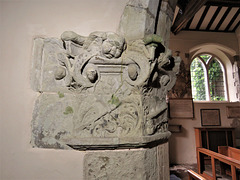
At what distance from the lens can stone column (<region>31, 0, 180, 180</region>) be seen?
3.23ft

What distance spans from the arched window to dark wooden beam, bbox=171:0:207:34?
1.55m

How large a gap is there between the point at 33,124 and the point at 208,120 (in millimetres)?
5154

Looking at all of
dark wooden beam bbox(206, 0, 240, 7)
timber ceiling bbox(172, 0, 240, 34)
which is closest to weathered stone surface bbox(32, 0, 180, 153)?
timber ceiling bbox(172, 0, 240, 34)

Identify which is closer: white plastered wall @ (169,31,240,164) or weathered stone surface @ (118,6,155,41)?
weathered stone surface @ (118,6,155,41)

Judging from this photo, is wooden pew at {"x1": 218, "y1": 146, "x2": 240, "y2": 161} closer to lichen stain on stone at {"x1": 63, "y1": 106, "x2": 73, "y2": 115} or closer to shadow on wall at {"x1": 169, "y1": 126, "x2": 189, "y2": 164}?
shadow on wall at {"x1": 169, "y1": 126, "x2": 189, "y2": 164}

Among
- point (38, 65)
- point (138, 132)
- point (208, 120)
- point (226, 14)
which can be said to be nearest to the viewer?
point (138, 132)

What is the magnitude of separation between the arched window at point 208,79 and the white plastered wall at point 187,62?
0.21 metres

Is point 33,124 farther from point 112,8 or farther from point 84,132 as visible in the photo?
point 112,8

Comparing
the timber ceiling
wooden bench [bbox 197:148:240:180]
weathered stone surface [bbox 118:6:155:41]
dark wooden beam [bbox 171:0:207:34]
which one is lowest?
wooden bench [bbox 197:148:240:180]

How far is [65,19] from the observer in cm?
113

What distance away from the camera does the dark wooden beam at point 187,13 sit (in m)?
4.06

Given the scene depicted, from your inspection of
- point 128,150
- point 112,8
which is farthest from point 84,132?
point 112,8

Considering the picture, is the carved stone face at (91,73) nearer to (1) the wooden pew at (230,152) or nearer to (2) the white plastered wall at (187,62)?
(1) the wooden pew at (230,152)

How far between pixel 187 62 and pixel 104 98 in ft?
16.4
